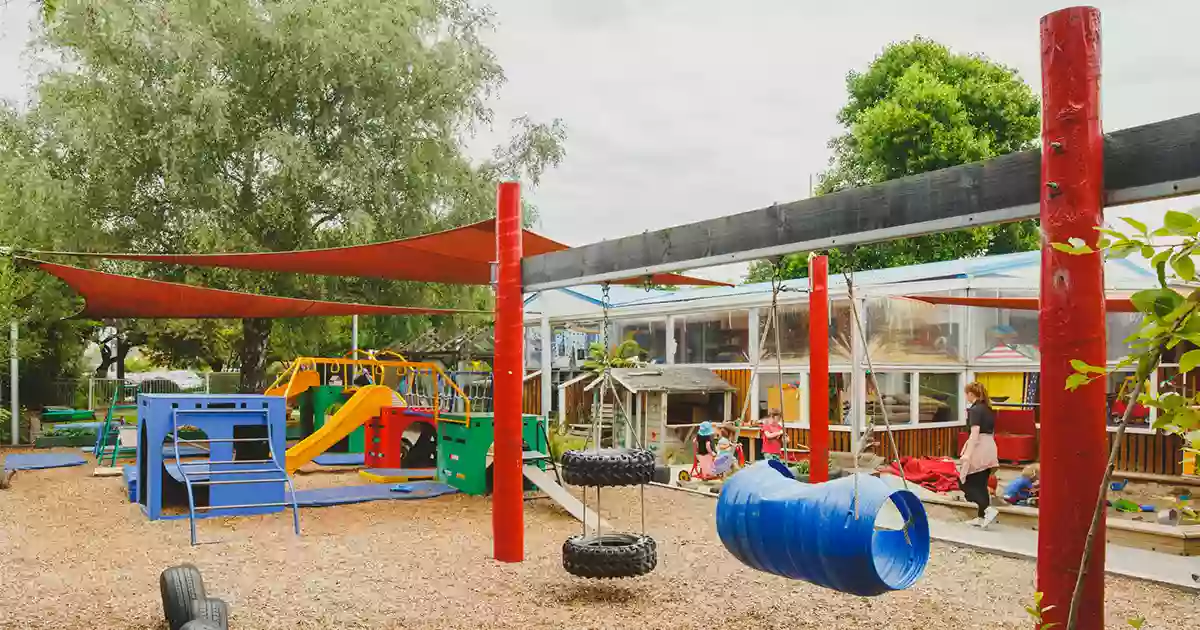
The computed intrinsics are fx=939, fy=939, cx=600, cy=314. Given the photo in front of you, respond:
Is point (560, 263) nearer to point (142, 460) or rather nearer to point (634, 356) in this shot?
point (142, 460)

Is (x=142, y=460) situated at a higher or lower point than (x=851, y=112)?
lower

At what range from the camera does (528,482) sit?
9.62 meters

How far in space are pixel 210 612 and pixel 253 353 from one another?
36.8 ft

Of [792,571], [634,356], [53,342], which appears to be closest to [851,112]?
[634,356]

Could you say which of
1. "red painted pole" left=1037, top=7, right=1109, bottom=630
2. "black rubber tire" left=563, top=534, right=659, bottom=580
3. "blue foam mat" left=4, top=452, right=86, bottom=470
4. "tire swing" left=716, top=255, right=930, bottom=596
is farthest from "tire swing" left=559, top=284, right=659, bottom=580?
"blue foam mat" left=4, top=452, right=86, bottom=470

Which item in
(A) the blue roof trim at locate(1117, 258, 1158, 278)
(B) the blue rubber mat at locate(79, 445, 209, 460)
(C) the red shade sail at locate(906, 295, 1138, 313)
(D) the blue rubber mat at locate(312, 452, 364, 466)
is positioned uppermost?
(A) the blue roof trim at locate(1117, 258, 1158, 278)

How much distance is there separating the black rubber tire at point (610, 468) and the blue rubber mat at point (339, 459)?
7298 mm

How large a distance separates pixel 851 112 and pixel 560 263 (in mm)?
17686

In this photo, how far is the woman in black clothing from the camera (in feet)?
24.3

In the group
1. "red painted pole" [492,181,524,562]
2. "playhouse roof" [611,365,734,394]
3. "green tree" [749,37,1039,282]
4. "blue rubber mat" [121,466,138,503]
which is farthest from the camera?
"green tree" [749,37,1039,282]

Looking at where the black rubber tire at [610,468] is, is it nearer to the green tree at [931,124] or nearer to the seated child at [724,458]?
the seated child at [724,458]

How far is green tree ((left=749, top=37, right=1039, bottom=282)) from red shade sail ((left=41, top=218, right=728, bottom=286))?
11874 mm

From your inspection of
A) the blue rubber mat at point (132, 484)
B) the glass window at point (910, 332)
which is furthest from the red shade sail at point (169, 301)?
the glass window at point (910, 332)

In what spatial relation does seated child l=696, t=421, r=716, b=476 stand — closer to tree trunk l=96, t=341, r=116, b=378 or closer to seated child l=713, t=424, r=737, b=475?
seated child l=713, t=424, r=737, b=475
